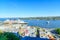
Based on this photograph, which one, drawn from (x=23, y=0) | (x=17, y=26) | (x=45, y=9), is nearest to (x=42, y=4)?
(x=45, y=9)

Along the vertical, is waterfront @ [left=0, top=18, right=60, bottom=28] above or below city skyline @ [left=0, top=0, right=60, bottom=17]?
below

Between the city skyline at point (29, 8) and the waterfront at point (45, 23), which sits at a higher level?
the city skyline at point (29, 8)

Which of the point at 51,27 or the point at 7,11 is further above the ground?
the point at 7,11

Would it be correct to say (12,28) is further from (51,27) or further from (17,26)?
(51,27)

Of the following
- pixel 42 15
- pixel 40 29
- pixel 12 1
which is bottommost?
pixel 40 29

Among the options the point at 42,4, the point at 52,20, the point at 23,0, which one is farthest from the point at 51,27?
the point at 23,0

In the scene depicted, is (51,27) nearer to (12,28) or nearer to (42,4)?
(42,4)

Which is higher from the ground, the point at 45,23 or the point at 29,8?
the point at 29,8

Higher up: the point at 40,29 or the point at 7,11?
the point at 7,11
